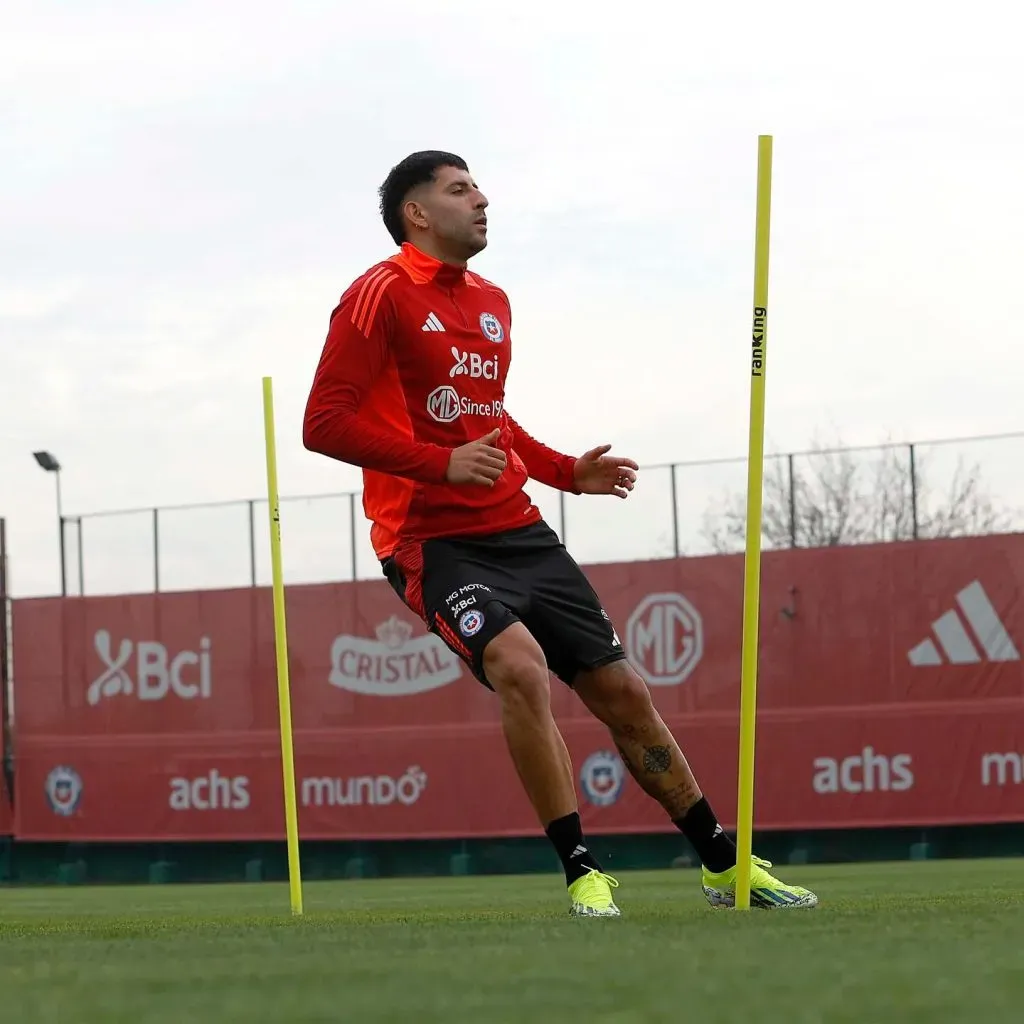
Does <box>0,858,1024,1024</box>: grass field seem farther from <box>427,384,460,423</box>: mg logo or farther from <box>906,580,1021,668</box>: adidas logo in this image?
<box>906,580,1021,668</box>: adidas logo

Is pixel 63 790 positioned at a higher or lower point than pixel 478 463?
lower

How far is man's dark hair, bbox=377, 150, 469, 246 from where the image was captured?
5.82m

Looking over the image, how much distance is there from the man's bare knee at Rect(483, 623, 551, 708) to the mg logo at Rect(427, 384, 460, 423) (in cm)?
70

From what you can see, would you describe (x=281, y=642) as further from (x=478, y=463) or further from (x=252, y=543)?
(x=252, y=543)

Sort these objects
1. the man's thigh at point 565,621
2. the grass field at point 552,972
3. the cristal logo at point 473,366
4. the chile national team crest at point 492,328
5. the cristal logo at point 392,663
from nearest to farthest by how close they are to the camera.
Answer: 1. the grass field at point 552,972
2. the man's thigh at point 565,621
3. the cristal logo at point 473,366
4. the chile national team crest at point 492,328
5. the cristal logo at point 392,663

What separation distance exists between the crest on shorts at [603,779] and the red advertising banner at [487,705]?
2cm

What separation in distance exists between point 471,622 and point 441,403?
0.68 meters

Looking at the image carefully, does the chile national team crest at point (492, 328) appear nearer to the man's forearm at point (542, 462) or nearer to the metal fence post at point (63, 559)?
the man's forearm at point (542, 462)

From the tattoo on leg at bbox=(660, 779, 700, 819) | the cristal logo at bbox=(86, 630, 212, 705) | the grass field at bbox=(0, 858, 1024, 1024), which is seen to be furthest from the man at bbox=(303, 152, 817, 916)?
the cristal logo at bbox=(86, 630, 212, 705)

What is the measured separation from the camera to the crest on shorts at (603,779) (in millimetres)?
19188

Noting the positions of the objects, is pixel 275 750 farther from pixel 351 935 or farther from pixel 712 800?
pixel 351 935

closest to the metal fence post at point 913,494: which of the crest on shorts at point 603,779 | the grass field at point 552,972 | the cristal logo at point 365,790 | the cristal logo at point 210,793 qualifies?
the crest on shorts at point 603,779

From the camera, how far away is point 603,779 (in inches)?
758

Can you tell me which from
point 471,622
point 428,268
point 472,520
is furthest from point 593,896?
point 428,268
